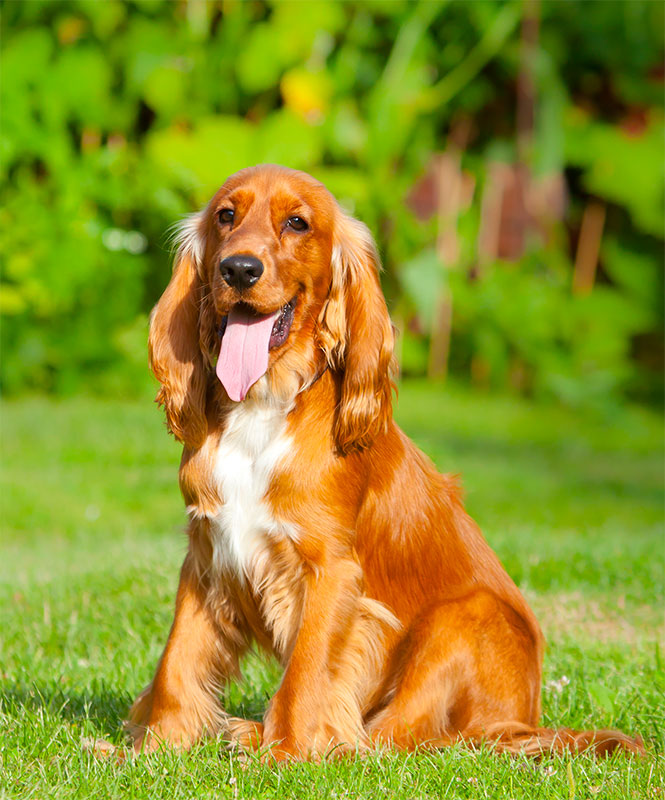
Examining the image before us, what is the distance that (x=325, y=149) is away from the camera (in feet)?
42.6

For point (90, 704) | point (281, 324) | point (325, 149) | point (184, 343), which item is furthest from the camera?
point (325, 149)

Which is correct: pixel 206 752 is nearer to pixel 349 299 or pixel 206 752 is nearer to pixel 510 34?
pixel 349 299

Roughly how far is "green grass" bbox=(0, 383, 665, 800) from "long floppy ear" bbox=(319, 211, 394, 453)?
A: 2.80 ft

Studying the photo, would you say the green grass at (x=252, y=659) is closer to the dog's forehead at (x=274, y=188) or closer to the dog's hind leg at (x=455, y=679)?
the dog's hind leg at (x=455, y=679)

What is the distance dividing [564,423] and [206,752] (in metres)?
10.5

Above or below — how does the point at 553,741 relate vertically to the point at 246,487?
below

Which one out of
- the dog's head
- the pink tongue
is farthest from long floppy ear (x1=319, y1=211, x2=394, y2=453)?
the pink tongue

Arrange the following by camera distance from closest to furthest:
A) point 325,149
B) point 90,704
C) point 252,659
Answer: point 90,704, point 252,659, point 325,149

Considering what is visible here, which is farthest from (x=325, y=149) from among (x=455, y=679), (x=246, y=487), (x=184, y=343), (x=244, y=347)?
(x=455, y=679)

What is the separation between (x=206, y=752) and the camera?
11.8ft

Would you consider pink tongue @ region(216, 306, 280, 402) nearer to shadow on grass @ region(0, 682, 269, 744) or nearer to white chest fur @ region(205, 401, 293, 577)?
white chest fur @ region(205, 401, 293, 577)

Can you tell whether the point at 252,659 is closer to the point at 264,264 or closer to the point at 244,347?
the point at 244,347

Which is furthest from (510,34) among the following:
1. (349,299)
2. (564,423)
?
(349,299)

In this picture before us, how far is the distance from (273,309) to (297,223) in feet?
1.04
